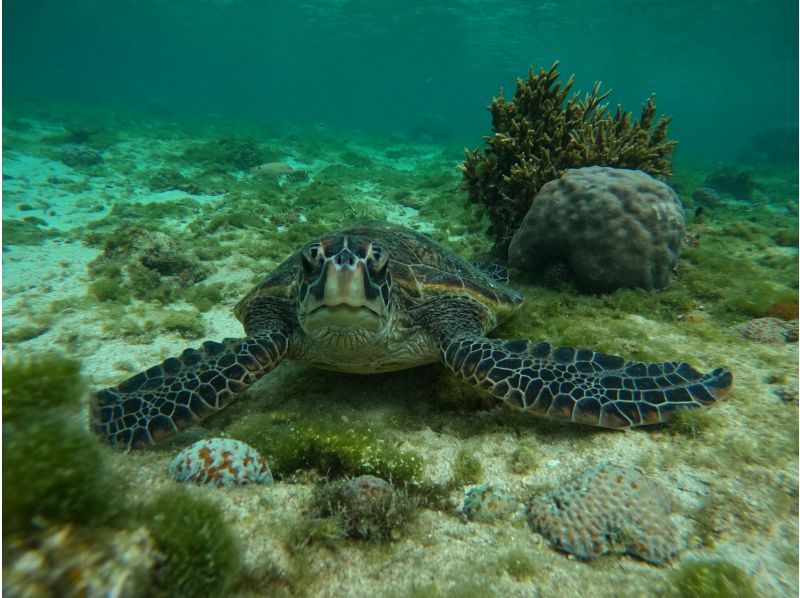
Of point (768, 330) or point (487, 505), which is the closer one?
point (487, 505)

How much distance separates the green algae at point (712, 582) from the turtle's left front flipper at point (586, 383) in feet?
3.20

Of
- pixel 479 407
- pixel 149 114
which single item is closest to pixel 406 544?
pixel 479 407

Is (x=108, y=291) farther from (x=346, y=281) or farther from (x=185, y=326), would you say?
(x=346, y=281)

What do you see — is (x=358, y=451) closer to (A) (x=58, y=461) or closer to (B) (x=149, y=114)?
(A) (x=58, y=461)

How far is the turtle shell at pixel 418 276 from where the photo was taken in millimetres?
3824

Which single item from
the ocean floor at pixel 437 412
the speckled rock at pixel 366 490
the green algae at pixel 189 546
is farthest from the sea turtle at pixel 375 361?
the green algae at pixel 189 546

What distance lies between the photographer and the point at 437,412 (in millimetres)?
3270

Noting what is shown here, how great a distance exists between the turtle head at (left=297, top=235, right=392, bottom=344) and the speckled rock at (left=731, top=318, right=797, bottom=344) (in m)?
3.87

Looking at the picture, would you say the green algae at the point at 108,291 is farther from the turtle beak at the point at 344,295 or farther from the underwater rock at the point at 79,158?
the underwater rock at the point at 79,158

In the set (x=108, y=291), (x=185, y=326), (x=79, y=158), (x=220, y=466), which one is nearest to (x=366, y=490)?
(x=220, y=466)

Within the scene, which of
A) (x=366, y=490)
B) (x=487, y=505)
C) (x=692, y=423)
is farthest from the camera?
(x=692, y=423)

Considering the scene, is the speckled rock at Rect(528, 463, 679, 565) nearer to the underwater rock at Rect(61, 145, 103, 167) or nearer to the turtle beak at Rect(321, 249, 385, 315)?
the turtle beak at Rect(321, 249, 385, 315)

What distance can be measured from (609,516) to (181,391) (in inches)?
116

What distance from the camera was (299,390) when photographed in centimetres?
372
